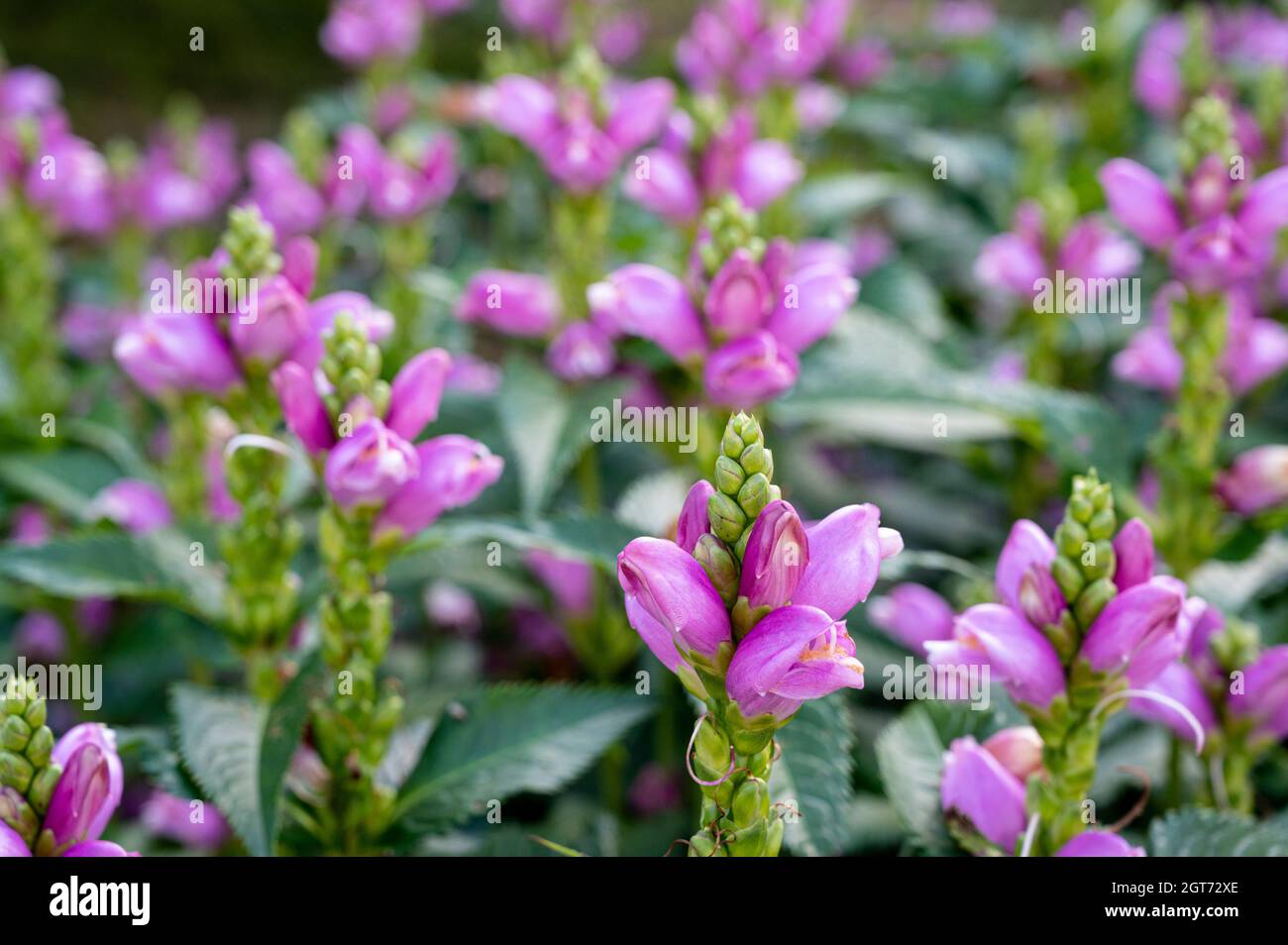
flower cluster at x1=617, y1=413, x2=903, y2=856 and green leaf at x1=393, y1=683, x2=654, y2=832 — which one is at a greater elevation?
flower cluster at x1=617, y1=413, x2=903, y2=856

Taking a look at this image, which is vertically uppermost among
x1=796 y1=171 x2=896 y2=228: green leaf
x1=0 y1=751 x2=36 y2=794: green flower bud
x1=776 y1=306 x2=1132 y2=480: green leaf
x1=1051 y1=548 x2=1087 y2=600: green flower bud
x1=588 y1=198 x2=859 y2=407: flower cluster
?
x1=796 y1=171 x2=896 y2=228: green leaf

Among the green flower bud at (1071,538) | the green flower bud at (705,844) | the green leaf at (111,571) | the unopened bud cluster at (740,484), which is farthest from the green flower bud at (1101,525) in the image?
the green leaf at (111,571)

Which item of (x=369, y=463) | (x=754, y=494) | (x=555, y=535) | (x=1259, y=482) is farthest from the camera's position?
(x=1259, y=482)

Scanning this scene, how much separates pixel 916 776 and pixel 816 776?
158 millimetres

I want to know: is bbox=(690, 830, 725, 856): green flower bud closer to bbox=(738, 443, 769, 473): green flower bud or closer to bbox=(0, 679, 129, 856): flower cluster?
bbox=(738, 443, 769, 473): green flower bud

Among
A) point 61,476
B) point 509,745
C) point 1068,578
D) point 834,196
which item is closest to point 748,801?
point 1068,578

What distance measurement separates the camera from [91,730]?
3.96ft

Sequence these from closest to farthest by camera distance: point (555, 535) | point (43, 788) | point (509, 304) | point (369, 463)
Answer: point (43, 788) → point (369, 463) → point (555, 535) → point (509, 304)

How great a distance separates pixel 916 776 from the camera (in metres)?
1.49

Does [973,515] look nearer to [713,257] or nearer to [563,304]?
[563,304]

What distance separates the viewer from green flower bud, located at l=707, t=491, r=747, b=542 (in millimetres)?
1038

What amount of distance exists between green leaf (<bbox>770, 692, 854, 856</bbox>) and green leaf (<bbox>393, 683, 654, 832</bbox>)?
0.21 m

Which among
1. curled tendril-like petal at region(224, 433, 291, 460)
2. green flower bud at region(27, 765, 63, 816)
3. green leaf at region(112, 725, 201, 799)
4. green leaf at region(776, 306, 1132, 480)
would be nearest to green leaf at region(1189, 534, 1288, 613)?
green leaf at region(776, 306, 1132, 480)

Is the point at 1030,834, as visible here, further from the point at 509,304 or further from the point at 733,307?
the point at 509,304
